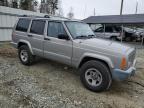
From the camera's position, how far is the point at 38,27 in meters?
5.76

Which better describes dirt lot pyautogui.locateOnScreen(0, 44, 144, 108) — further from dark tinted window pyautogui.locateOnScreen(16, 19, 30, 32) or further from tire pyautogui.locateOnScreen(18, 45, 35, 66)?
dark tinted window pyautogui.locateOnScreen(16, 19, 30, 32)

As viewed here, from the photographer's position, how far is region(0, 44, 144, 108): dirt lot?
12.3 feet

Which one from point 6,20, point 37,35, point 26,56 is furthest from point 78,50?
point 6,20

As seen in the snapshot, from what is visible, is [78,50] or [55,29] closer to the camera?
[78,50]

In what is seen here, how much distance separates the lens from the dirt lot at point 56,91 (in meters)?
3.75

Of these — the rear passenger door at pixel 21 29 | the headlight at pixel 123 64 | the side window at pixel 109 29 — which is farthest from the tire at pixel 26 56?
the side window at pixel 109 29

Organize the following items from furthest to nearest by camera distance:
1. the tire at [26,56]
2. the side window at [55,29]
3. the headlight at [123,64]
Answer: the tire at [26,56], the side window at [55,29], the headlight at [123,64]

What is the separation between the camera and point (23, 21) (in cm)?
633

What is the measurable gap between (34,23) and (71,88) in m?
2.91

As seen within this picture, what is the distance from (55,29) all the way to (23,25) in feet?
5.80

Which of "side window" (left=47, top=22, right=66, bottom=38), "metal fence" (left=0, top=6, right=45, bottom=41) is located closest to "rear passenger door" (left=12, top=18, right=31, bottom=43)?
"side window" (left=47, top=22, right=66, bottom=38)

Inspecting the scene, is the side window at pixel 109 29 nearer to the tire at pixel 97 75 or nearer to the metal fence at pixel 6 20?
the metal fence at pixel 6 20

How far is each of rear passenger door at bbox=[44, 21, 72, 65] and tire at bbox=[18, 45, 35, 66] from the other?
3.00ft

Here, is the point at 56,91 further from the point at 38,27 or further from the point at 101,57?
the point at 38,27
